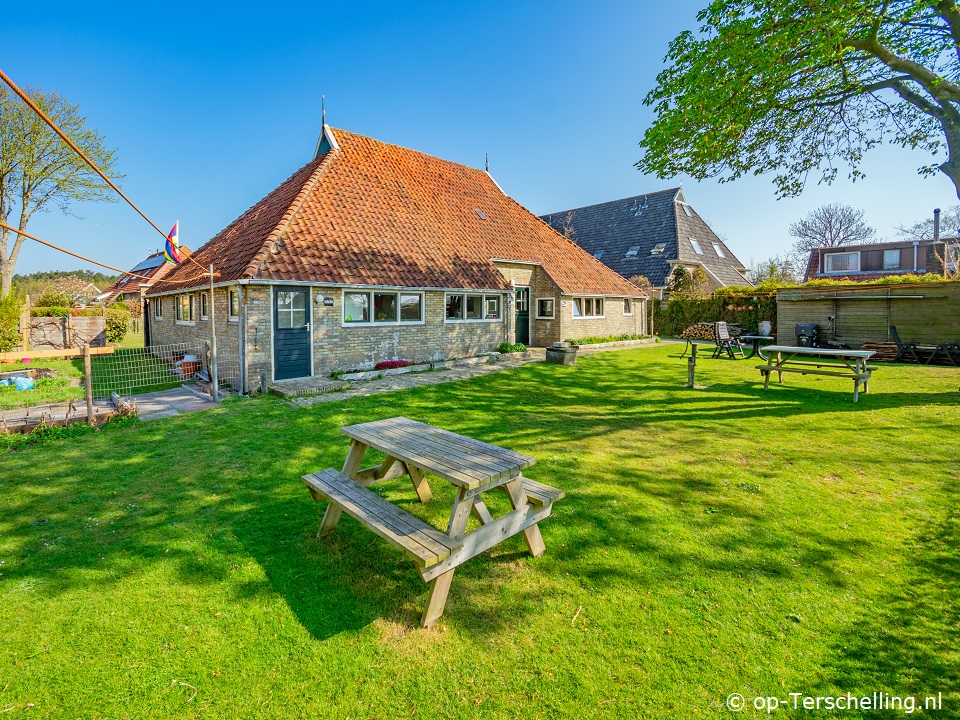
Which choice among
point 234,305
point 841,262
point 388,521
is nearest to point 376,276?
point 234,305

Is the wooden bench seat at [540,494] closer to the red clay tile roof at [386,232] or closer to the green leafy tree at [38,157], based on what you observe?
the red clay tile roof at [386,232]

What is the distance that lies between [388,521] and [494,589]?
38.5 inches

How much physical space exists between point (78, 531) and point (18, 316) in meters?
18.6

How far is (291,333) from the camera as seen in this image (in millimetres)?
11711

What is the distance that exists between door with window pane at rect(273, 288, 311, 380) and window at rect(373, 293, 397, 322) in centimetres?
215

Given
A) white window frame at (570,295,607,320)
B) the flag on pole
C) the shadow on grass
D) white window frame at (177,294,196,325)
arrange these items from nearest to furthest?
the shadow on grass, the flag on pole, white window frame at (177,294,196,325), white window frame at (570,295,607,320)

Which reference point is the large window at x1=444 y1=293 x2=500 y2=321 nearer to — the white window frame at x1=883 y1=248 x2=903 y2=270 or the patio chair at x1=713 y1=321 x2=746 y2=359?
the patio chair at x1=713 y1=321 x2=746 y2=359

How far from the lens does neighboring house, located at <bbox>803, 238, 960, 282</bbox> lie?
30531 millimetres

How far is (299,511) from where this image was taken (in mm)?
4754

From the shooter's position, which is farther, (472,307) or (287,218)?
(472,307)

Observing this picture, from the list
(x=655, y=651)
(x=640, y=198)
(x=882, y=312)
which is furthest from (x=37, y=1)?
(x=640, y=198)

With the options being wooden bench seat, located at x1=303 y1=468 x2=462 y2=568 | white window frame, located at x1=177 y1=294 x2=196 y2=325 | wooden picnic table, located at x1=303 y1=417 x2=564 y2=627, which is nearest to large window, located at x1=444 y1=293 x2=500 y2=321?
white window frame, located at x1=177 y1=294 x2=196 y2=325

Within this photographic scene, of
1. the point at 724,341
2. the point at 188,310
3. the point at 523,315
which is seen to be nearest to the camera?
the point at 188,310

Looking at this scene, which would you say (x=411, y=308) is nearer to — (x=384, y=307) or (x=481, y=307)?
(x=384, y=307)
